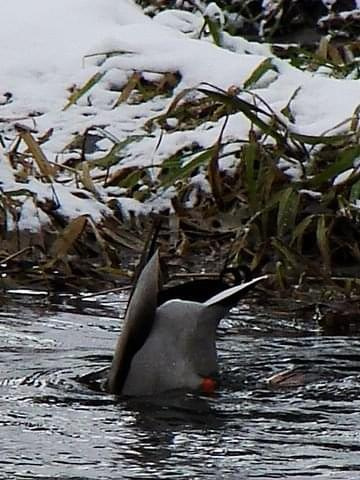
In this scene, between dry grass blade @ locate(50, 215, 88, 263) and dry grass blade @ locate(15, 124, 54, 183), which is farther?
dry grass blade @ locate(15, 124, 54, 183)

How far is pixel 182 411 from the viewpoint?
4.24 m

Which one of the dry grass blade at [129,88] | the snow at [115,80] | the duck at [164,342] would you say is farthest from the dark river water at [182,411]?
the dry grass blade at [129,88]

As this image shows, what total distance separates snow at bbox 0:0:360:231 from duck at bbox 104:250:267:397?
1.72 meters

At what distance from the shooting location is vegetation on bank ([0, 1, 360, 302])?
5.82m

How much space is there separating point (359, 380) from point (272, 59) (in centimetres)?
264

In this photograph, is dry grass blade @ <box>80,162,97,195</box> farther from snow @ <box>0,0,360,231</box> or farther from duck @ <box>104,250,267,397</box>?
duck @ <box>104,250,267,397</box>

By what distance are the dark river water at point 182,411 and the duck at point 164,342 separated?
0.06m

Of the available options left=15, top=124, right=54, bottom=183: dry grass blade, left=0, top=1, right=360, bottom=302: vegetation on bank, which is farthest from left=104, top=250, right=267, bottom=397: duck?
left=15, top=124, right=54, bottom=183: dry grass blade

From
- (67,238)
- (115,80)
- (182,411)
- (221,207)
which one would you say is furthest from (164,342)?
(115,80)

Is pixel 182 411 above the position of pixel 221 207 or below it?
above

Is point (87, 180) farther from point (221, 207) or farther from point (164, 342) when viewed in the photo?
point (164, 342)

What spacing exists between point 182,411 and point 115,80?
357cm

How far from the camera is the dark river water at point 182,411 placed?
3.67 m

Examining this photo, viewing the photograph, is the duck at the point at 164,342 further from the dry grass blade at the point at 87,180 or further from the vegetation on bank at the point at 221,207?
the dry grass blade at the point at 87,180
